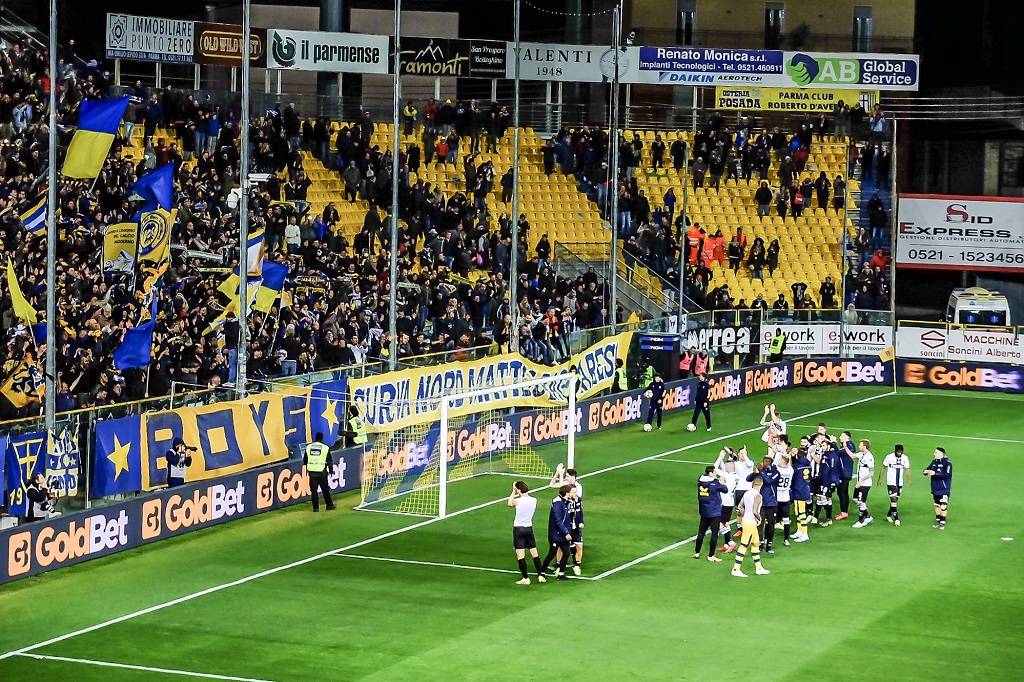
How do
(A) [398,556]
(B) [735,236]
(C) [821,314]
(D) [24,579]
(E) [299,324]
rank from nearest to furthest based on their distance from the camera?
(D) [24,579] < (A) [398,556] < (E) [299,324] < (C) [821,314] < (B) [735,236]

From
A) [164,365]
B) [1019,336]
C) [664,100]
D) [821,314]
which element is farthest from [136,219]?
[664,100]

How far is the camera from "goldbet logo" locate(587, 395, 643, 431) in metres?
45.2

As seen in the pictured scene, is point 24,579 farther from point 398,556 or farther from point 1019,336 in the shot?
point 1019,336

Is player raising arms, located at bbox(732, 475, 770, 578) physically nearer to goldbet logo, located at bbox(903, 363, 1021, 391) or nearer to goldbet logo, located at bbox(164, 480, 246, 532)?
goldbet logo, located at bbox(164, 480, 246, 532)

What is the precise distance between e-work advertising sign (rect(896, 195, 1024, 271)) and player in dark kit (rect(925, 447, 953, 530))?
32.3 meters

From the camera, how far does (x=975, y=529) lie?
34.2 meters

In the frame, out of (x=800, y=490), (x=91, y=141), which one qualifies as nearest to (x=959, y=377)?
(x=800, y=490)

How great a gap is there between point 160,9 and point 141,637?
47360 millimetres

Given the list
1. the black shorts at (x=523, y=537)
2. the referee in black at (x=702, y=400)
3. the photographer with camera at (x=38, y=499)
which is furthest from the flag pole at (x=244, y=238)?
the referee in black at (x=702, y=400)

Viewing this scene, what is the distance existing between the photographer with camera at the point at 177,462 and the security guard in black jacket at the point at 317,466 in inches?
107

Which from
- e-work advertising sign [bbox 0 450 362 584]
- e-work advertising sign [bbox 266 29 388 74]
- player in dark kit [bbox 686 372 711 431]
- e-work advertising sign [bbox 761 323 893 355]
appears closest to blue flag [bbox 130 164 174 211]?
e-work advertising sign [bbox 0 450 362 584]

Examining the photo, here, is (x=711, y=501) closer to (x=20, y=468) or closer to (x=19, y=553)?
(x=19, y=553)

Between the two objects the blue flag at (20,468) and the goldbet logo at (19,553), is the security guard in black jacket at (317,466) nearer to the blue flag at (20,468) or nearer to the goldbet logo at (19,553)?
the blue flag at (20,468)

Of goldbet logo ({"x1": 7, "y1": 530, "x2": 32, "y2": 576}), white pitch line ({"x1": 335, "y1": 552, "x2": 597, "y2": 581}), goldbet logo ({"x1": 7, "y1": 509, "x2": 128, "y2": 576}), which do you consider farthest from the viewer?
white pitch line ({"x1": 335, "y1": 552, "x2": 597, "y2": 581})
